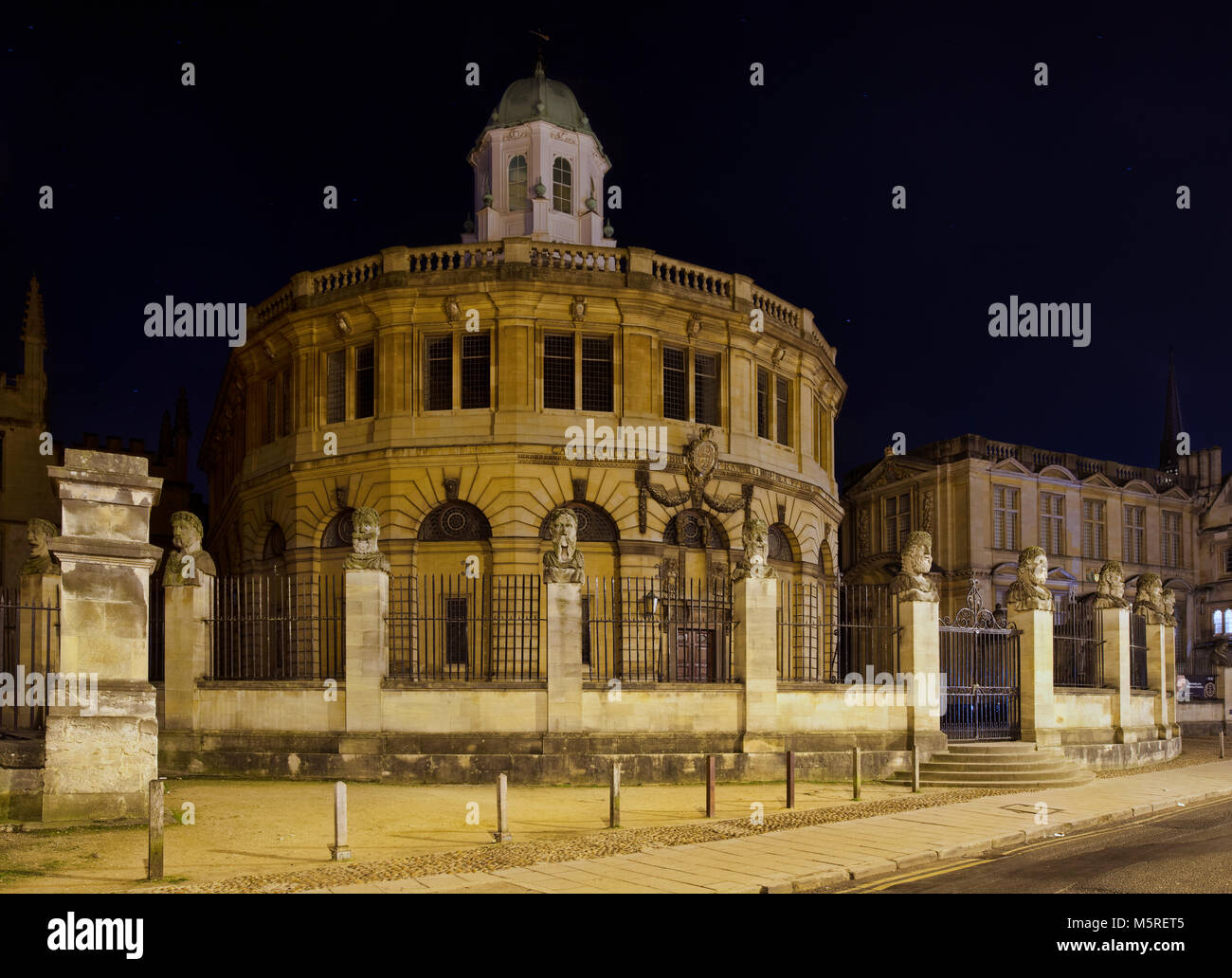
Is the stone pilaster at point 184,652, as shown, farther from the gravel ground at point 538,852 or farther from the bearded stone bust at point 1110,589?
the bearded stone bust at point 1110,589

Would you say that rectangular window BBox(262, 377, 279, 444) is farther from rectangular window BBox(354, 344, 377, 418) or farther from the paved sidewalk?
the paved sidewalk

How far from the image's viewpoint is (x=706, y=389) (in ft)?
112

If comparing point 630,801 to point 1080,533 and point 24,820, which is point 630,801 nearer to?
point 24,820

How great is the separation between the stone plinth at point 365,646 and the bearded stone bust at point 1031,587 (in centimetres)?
1357

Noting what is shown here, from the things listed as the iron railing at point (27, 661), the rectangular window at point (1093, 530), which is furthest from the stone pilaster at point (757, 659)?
the rectangular window at point (1093, 530)

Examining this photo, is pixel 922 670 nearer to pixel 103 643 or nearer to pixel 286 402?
pixel 103 643

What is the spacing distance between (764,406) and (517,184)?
14321 millimetres

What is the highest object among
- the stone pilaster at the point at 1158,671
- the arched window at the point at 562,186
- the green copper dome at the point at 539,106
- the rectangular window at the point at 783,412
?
the green copper dome at the point at 539,106

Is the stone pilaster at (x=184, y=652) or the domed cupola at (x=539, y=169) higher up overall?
the domed cupola at (x=539, y=169)

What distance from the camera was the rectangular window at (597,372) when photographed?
32562 mm

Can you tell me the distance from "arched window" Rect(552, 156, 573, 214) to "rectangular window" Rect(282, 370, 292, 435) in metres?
12.9
